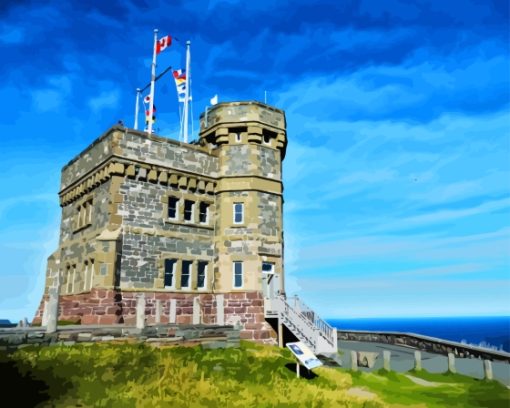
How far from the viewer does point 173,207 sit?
23844 mm

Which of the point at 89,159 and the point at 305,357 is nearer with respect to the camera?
the point at 305,357

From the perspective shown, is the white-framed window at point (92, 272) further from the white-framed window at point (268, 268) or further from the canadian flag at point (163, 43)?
the canadian flag at point (163, 43)

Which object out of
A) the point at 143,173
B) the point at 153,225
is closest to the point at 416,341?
the point at 153,225

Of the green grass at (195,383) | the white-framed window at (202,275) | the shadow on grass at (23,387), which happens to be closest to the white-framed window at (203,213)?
the white-framed window at (202,275)

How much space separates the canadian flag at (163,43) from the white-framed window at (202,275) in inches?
528

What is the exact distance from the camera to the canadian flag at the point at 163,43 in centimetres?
2750

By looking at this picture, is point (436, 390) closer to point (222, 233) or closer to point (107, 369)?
point (107, 369)

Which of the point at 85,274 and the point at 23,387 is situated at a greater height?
the point at 85,274

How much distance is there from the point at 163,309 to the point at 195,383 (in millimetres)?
10668

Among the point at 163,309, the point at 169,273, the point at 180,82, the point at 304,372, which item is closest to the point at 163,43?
the point at 180,82

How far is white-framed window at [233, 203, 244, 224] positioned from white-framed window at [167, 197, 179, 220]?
10.3 ft

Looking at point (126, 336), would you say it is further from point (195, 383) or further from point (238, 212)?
point (238, 212)

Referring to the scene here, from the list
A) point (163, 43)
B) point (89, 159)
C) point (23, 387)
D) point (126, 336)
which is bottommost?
point (23, 387)

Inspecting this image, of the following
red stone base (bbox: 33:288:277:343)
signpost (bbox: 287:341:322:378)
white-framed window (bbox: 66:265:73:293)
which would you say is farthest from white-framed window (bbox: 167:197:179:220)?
signpost (bbox: 287:341:322:378)
